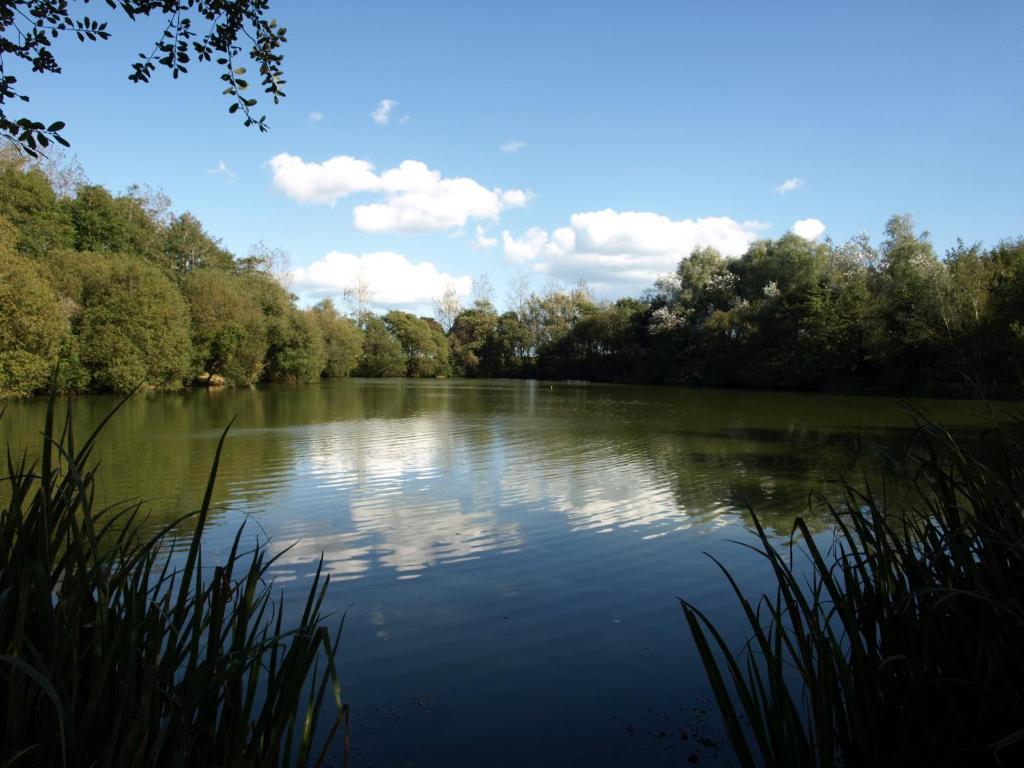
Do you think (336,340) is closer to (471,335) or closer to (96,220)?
(96,220)

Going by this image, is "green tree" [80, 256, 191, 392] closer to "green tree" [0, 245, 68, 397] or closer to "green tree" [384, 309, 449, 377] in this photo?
"green tree" [0, 245, 68, 397]

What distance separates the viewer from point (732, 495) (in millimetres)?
10977

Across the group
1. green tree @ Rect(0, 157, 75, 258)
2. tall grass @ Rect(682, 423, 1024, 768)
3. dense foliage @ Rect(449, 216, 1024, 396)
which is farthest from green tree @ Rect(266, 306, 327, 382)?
tall grass @ Rect(682, 423, 1024, 768)

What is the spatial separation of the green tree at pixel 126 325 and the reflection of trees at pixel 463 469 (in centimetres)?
767

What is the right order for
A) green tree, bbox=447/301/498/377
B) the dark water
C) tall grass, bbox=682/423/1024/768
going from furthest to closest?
green tree, bbox=447/301/498/377 < the dark water < tall grass, bbox=682/423/1024/768

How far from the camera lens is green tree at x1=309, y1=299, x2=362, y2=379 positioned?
66.1 metres

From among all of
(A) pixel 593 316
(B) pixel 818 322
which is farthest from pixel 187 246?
(B) pixel 818 322

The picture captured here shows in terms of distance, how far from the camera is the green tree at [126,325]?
33.9 metres

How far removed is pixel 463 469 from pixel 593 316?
64350 millimetres

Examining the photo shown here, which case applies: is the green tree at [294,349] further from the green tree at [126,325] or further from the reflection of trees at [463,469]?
the reflection of trees at [463,469]

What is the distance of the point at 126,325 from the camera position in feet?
114

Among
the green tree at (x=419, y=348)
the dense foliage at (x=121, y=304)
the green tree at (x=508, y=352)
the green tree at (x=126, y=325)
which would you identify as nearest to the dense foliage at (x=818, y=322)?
the green tree at (x=508, y=352)

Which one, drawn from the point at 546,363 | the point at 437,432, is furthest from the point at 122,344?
the point at 546,363

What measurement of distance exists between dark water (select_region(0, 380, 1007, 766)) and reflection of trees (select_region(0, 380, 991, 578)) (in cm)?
8
